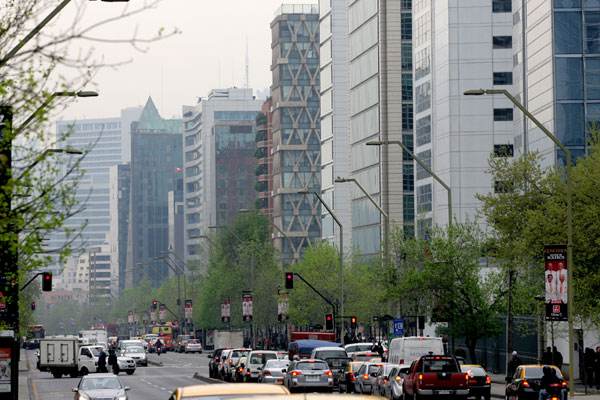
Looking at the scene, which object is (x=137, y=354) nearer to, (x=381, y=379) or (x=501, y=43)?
(x=501, y=43)

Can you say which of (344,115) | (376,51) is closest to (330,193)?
(344,115)

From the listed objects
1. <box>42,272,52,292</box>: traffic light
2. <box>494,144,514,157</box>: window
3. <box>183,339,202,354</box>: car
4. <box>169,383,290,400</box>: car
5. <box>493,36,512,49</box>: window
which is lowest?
<box>183,339,202,354</box>: car

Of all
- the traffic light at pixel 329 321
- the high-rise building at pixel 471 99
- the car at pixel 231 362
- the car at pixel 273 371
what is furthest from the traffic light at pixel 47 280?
the high-rise building at pixel 471 99

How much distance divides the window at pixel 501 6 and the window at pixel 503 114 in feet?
26.9

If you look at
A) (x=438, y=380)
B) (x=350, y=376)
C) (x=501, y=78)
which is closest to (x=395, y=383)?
(x=438, y=380)

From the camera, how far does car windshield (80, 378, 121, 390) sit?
127ft

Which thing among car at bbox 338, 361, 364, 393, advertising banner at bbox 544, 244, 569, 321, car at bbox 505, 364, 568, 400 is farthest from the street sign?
car at bbox 505, 364, 568, 400

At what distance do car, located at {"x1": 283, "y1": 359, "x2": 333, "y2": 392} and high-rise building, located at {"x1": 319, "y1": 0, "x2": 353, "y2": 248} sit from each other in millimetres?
101815

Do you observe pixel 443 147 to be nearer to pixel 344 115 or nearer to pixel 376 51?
pixel 376 51

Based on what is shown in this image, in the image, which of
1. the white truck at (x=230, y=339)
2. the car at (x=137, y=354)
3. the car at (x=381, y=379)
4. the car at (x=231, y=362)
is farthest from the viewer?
the white truck at (x=230, y=339)

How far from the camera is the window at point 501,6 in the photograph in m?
108

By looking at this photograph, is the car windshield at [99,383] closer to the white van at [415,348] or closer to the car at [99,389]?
the car at [99,389]

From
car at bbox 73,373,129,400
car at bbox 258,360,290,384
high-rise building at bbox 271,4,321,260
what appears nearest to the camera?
car at bbox 73,373,129,400

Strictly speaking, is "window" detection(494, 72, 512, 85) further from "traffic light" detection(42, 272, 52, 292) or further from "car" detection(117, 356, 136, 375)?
"traffic light" detection(42, 272, 52, 292)
